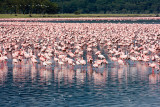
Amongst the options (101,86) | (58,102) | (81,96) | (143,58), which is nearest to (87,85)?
(101,86)

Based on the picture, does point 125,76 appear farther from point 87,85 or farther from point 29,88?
point 29,88

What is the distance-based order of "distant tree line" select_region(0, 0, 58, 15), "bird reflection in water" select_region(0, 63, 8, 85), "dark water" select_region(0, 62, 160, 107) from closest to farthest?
"dark water" select_region(0, 62, 160, 107) → "bird reflection in water" select_region(0, 63, 8, 85) → "distant tree line" select_region(0, 0, 58, 15)

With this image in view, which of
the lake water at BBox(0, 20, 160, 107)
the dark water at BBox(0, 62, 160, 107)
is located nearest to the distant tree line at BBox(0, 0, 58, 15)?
the lake water at BBox(0, 20, 160, 107)

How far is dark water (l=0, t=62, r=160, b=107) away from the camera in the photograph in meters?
19.1

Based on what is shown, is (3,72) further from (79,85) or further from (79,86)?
(79,86)

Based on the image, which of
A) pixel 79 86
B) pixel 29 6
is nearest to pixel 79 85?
pixel 79 86

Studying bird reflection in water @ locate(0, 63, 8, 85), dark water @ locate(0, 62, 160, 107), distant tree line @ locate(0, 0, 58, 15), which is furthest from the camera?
distant tree line @ locate(0, 0, 58, 15)

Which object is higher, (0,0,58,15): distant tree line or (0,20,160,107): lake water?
(0,0,58,15): distant tree line

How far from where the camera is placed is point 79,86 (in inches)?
896

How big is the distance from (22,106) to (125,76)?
9.09 m

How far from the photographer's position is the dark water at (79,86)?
19141mm

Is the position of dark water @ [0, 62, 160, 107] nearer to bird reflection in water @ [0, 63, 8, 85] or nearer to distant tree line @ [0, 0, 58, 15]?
bird reflection in water @ [0, 63, 8, 85]

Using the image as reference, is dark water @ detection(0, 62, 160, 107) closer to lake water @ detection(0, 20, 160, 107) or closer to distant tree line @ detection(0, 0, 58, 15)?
lake water @ detection(0, 20, 160, 107)

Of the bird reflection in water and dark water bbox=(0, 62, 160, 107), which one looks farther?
the bird reflection in water
